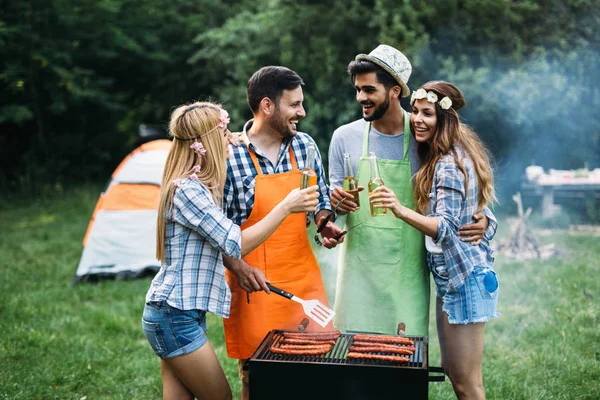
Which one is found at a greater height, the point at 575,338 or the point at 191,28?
the point at 191,28

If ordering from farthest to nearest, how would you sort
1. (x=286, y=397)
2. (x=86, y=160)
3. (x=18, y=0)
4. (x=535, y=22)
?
1. (x=86, y=160)
2. (x=18, y=0)
3. (x=535, y=22)
4. (x=286, y=397)

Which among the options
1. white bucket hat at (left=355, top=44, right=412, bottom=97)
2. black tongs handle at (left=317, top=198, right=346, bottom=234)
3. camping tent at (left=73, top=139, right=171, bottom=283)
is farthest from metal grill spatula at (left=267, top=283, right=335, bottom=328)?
camping tent at (left=73, top=139, right=171, bottom=283)

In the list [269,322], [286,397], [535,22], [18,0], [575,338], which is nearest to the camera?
[286,397]

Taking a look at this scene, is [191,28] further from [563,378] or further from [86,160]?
[563,378]

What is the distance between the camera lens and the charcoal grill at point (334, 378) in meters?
2.51

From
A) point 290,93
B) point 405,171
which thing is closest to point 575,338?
point 405,171

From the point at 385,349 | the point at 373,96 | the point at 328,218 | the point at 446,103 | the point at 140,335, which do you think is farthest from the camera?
the point at 140,335

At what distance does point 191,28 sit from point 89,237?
9650 mm

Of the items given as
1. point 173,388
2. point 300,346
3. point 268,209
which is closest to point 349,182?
point 268,209

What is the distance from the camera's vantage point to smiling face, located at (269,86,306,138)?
10.9 feet

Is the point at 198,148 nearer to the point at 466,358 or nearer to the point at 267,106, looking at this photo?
the point at 267,106

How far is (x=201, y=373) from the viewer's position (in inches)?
112

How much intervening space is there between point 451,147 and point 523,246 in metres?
5.14

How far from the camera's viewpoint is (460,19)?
10.4 metres
